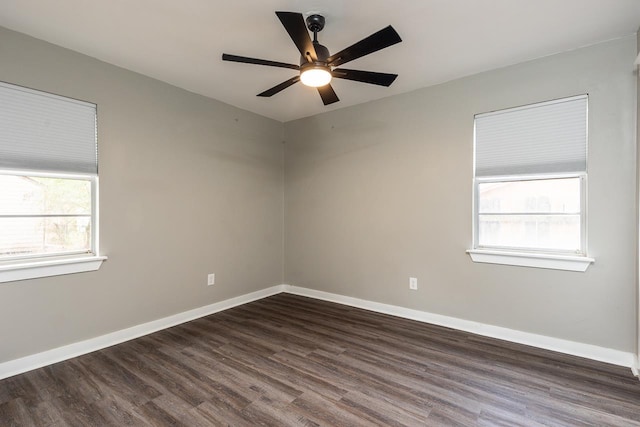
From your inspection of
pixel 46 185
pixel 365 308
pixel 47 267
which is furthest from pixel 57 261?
pixel 365 308

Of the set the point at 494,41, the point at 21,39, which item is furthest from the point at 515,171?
the point at 21,39

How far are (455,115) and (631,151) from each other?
1392 mm

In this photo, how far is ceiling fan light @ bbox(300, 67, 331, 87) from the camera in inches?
83.8

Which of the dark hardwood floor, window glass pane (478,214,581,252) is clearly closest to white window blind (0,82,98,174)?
the dark hardwood floor

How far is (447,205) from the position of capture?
3246 millimetres

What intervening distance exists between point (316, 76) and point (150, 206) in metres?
2.11

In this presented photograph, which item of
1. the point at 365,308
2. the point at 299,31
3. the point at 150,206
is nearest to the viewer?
the point at 299,31

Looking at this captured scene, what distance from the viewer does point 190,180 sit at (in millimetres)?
3477

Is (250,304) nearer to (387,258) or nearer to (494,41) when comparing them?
(387,258)

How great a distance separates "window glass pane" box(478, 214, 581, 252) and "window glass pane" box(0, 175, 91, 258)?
3726 millimetres

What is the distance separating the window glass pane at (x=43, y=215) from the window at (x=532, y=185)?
12.0 feet

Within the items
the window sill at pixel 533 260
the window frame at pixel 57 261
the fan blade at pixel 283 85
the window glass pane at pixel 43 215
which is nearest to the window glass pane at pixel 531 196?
the window sill at pixel 533 260

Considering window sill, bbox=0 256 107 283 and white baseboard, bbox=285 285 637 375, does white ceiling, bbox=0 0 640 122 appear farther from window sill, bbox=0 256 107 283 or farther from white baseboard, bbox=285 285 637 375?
white baseboard, bbox=285 285 637 375

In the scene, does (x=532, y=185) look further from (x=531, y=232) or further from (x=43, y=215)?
(x=43, y=215)
